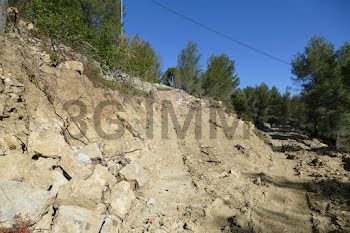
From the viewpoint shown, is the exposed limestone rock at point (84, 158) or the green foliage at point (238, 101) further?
the green foliage at point (238, 101)

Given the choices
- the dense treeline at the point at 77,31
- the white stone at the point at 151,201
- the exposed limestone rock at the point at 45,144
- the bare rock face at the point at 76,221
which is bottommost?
the white stone at the point at 151,201

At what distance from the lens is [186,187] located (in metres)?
4.20

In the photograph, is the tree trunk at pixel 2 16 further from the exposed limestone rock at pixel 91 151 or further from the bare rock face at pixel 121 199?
the bare rock face at pixel 121 199

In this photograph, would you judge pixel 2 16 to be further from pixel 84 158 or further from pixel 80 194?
pixel 80 194

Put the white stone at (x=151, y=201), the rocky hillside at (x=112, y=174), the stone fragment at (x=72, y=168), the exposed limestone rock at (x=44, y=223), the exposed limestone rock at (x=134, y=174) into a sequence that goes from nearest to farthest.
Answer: the exposed limestone rock at (x=44, y=223), the rocky hillside at (x=112, y=174), the stone fragment at (x=72, y=168), the white stone at (x=151, y=201), the exposed limestone rock at (x=134, y=174)

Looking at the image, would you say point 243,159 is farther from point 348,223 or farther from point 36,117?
point 36,117

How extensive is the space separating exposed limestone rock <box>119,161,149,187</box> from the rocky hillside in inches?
0.8

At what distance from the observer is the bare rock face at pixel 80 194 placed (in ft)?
7.99

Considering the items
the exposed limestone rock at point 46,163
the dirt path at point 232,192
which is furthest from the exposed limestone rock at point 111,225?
the exposed limestone rock at point 46,163

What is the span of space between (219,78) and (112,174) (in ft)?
57.9

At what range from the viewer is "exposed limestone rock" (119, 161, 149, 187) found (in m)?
3.64

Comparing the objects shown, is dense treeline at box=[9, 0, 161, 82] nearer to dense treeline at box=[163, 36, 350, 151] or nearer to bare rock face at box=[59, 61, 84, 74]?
bare rock face at box=[59, 61, 84, 74]

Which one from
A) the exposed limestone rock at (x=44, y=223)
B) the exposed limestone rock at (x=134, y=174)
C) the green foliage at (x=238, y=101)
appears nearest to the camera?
the exposed limestone rock at (x=44, y=223)

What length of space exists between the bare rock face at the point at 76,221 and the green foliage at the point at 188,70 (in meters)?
19.3
